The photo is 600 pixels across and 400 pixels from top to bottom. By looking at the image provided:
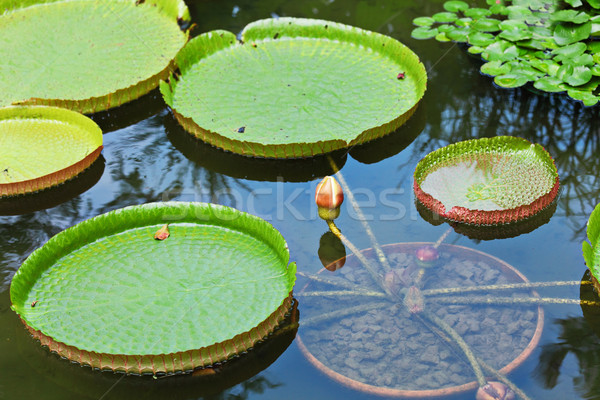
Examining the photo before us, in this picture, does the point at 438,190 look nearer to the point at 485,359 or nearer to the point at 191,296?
the point at 485,359

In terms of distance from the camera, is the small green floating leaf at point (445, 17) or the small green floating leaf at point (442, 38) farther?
the small green floating leaf at point (445, 17)

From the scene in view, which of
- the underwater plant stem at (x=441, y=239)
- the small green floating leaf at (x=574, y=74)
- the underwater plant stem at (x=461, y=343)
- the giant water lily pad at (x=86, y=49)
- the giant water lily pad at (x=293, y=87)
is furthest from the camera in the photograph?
the giant water lily pad at (x=86, y=49)

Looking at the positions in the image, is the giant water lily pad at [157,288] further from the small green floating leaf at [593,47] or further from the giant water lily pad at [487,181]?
the small green floating leaf at [593,47]

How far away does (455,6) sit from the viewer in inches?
221

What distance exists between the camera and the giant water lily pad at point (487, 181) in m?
3.62

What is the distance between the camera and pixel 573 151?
14.1 ft

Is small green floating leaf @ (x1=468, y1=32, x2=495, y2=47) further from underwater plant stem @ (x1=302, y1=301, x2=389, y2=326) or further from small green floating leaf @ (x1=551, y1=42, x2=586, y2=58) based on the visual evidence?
underwater plant stem @ (x1=302, y1=301, x2=389, y2=326)

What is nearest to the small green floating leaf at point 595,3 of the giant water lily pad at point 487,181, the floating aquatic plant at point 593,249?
the giant water lily pad at point 487,181

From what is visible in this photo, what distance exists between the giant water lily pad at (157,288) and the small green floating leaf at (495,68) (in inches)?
93.9

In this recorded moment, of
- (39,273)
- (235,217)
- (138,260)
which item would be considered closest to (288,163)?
(235,217)

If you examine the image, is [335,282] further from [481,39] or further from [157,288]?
[481,39]

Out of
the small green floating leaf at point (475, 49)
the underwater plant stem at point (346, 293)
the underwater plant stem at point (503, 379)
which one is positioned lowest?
the underwater plant stem at point (503, 379)

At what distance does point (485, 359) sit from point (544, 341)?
0.32 meters

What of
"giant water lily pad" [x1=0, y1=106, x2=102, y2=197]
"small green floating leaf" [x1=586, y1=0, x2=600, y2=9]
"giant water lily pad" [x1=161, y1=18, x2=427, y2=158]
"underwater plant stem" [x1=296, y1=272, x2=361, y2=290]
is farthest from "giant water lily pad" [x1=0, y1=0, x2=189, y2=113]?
"small green floating leaf" [x1=586, y1=0, x2=600, y2=9]
